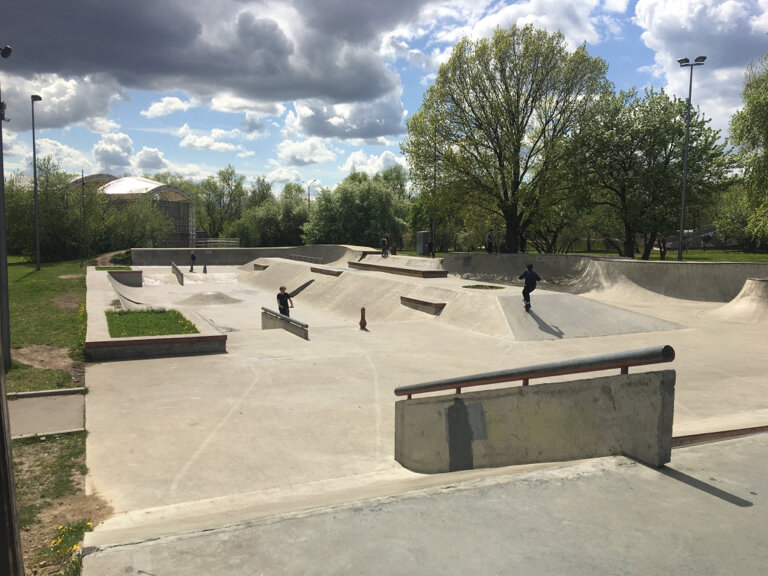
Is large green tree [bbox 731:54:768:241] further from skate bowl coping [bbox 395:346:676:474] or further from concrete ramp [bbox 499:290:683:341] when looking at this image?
skate bowl coping [bbox 395:346:676:474]

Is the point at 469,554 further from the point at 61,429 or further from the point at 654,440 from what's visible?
the point at 61,429

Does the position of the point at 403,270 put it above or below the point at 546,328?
above

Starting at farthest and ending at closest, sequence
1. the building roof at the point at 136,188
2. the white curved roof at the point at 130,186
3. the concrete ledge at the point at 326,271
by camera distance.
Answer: the white curved roof at the point at 130,186, the building roof at the point at 136,188, the concrete ledge at the point at 326,271

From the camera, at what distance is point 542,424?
487 centimetres

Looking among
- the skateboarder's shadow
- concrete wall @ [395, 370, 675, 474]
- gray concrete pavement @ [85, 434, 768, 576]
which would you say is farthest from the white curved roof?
gray concrete pavement @ [85, 434, 768, 576]

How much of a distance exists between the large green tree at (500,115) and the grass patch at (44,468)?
25350 millimetres

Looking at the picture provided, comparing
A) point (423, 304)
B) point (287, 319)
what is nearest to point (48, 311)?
point (287, 319)

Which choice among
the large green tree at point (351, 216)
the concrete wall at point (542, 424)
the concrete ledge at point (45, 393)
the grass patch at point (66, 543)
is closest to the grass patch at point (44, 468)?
the grass patch at point (66, 543)

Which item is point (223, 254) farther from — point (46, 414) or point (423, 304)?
point (46, 414)

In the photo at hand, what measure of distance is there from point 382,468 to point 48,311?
14.6 meters

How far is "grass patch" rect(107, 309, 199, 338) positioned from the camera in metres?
13.0

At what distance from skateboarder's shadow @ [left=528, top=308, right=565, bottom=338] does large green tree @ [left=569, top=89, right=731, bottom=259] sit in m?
15.9

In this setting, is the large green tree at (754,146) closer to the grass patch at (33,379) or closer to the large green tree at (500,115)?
the large green tree at (500,115)

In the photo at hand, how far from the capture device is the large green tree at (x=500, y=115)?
2812 cm
